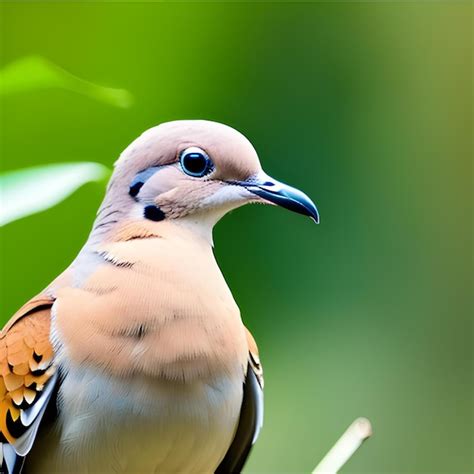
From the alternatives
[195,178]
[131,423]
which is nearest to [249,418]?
[131,423]

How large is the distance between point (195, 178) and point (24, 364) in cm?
27

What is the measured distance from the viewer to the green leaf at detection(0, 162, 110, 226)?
0.87 meters

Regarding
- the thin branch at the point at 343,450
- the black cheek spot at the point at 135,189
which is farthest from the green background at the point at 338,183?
the thin branch at the point at 343,450

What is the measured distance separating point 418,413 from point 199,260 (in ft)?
4.68

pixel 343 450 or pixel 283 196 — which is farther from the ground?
pixel 283 196

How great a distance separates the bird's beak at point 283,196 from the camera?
956 mm

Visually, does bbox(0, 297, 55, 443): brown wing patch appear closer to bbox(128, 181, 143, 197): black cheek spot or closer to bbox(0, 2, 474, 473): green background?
bbox(128, 181, 143, 197): black cheek spot

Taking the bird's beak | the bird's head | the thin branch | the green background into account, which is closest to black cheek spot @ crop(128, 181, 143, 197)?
the bird's head

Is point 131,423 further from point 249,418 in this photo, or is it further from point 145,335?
point 249,418

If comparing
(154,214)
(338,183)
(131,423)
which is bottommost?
(338,183)

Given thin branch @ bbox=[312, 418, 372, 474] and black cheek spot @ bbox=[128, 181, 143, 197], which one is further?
black cheek spot @ bbox=[128, 181, 143, 197]

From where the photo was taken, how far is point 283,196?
959 mm

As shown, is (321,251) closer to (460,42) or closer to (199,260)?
(460,42)

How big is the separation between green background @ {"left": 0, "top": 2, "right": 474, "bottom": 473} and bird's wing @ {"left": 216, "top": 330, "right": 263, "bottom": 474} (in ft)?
2.51
